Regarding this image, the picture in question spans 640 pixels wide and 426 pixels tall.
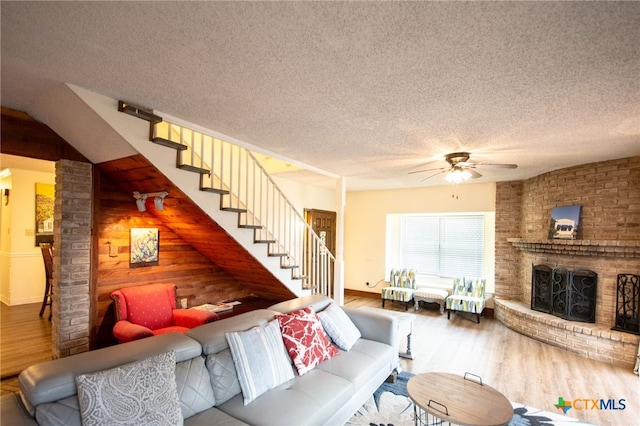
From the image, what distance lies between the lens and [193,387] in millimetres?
1874

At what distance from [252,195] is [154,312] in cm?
196

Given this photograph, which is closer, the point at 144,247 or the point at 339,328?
the point at 339,328

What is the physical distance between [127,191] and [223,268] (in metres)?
1.75

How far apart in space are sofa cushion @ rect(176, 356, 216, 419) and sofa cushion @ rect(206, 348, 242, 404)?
32mm

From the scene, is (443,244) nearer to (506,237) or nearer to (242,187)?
(506,237)

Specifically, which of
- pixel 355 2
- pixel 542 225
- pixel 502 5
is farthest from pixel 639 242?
pixel 355 2

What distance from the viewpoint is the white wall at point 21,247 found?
567 cm

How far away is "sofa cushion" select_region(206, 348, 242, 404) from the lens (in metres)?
1.99

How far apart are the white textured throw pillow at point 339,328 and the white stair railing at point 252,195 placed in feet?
3.97

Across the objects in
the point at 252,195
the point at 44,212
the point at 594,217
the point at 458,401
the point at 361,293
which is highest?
the point at 252,195

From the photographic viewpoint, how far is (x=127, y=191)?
361 cm

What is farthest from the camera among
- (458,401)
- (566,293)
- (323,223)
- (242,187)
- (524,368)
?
(323,223)

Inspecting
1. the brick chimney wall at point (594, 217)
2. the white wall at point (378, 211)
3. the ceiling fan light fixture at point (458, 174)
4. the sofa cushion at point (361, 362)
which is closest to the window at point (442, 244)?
the white wall at point (378, 211)

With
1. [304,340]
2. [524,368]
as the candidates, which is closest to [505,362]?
[524,368]
